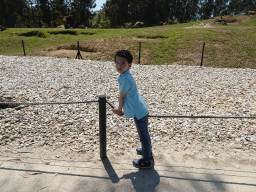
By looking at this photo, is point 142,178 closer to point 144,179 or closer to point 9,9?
point 144,179

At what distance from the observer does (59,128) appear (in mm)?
4473

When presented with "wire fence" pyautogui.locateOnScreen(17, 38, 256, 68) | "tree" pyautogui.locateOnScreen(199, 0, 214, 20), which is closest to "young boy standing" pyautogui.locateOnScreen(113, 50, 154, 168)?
"wire fence" pyautogui.locateOnScreen(17, 38, 256, 68)

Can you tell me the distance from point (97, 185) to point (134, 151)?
111cm

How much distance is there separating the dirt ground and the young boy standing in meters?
0.35

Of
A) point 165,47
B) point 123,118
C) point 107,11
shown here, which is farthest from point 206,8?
point 123,118

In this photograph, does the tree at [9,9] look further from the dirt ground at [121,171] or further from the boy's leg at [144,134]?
the boy's leg at [144,134]

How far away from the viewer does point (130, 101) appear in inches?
107

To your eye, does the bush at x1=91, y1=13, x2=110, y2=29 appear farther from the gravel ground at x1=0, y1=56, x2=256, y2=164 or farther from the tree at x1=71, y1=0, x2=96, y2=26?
the gravel ground at x1=0, y1=56, x2=256, y2=164

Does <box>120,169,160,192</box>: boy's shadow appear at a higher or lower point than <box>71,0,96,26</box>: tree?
lower

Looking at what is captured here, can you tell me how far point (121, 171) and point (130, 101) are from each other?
4.06 feet

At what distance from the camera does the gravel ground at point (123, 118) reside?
396 cm

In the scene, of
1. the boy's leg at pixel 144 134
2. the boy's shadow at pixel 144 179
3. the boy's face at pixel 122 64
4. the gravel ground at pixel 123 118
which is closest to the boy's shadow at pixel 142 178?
the boy's shadow at pixel 144 179

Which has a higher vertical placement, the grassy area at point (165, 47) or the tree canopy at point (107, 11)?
the tree canopy at point (107, 11)

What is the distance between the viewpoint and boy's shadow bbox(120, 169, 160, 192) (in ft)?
9.08
